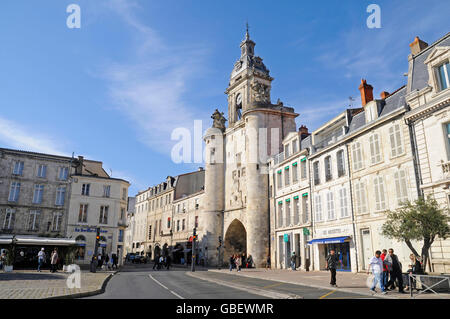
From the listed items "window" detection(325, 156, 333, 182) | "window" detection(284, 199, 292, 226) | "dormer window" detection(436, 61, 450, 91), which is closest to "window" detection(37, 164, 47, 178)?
"window" detection(284, 199, 292, 226)

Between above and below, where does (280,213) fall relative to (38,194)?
below

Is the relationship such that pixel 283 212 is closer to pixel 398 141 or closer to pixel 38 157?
pixel 398 141

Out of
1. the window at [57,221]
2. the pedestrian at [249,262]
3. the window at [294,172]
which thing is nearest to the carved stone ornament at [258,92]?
the window at [294,172]

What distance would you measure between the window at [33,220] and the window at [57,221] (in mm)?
1359

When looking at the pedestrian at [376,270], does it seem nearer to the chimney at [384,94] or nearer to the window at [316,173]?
the window at [316,173]

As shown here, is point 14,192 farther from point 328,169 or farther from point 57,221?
point 328,169

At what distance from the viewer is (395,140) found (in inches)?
715

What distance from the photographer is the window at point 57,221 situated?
32.7 m

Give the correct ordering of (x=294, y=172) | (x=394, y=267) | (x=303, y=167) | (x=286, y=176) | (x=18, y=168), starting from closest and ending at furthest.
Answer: (x=394, y=267) → (x=303, y=167) → (x=294, y=172) → (x=286, y=176) → (x=18, y=168)

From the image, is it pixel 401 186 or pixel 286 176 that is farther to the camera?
pixel 286 176

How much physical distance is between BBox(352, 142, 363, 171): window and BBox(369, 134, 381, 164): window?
103cm

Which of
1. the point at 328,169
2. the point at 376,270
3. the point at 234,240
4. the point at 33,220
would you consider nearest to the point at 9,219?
the point at 33,220

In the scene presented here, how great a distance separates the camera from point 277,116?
1475 inches

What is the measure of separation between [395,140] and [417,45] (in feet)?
19.0
